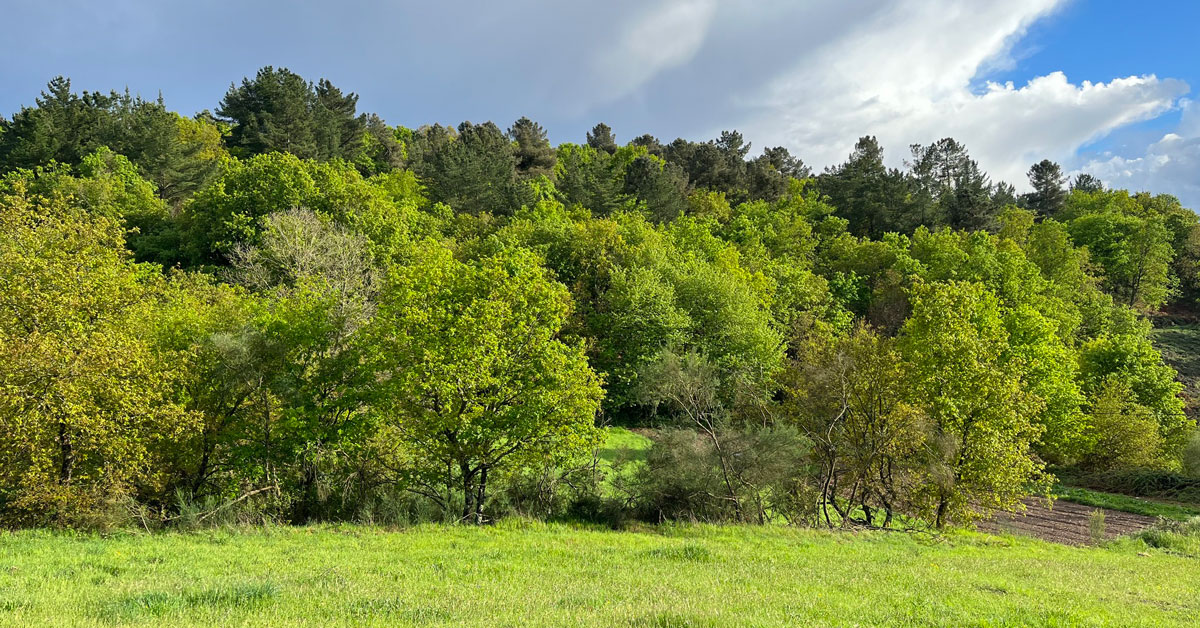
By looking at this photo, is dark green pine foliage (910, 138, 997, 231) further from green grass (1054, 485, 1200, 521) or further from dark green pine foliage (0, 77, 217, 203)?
dark green pine foliage (0, 77, 217, 203)

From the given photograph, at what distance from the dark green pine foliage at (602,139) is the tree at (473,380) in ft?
346

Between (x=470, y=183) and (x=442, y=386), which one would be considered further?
(x=470, y=183)

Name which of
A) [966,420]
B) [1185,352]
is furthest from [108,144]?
[1185,352]

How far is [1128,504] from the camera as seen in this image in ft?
109

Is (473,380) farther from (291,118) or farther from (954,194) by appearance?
(954,194)

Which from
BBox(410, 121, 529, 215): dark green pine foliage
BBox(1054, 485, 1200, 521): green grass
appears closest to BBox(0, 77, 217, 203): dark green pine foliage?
BBox(410, 121, 529, 215): dark green pine foliage

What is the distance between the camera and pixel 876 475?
23203mm

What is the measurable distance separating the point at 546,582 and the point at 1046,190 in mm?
116861

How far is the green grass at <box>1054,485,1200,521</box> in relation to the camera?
3098 centimetres

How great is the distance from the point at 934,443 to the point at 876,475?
2.64 m

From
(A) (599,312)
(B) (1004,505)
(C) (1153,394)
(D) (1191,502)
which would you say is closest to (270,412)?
(B) (1004,505)

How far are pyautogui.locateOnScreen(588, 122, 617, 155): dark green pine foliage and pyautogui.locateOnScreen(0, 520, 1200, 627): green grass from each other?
111136 mm

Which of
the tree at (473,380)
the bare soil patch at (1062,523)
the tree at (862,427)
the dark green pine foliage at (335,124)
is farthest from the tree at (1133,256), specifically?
the dark green pine foliage at (335,124)

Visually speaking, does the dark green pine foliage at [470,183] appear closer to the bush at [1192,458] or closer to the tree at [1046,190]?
the bush at [1192,458]
